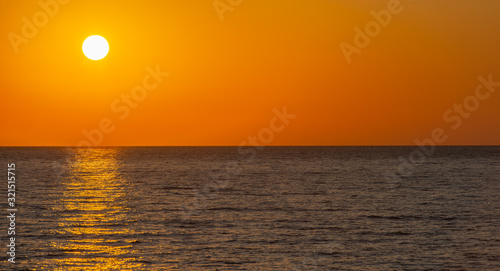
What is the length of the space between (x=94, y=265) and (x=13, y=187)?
51012 millimetres

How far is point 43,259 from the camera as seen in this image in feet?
109

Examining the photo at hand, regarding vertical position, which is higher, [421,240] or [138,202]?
[138,202]

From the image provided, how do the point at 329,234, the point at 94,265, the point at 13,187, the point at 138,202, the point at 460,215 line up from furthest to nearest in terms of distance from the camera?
the point at 13,187 < the point at 138,202 < the point at 460,215 < the point at 329,234 < the point at 94,265

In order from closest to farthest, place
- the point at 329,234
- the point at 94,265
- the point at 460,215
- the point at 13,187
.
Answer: the point at 94,265, the point at 329,234, the point at 460,215, the point at 13,187

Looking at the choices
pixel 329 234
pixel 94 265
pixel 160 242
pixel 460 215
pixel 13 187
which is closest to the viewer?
pixel 94 265

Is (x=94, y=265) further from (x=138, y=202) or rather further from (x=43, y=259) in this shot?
(x=138, y=202)

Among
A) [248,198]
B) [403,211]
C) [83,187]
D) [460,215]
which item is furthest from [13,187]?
[460,215]

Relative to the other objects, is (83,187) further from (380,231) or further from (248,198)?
(380,231)

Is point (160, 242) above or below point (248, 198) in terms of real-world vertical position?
below

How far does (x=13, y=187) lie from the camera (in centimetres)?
7812

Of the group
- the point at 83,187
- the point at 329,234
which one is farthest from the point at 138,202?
the point at 329,234

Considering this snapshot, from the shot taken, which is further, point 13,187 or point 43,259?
point 13,187

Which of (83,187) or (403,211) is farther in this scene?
(83,187)

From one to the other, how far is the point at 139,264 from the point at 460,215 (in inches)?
1166
